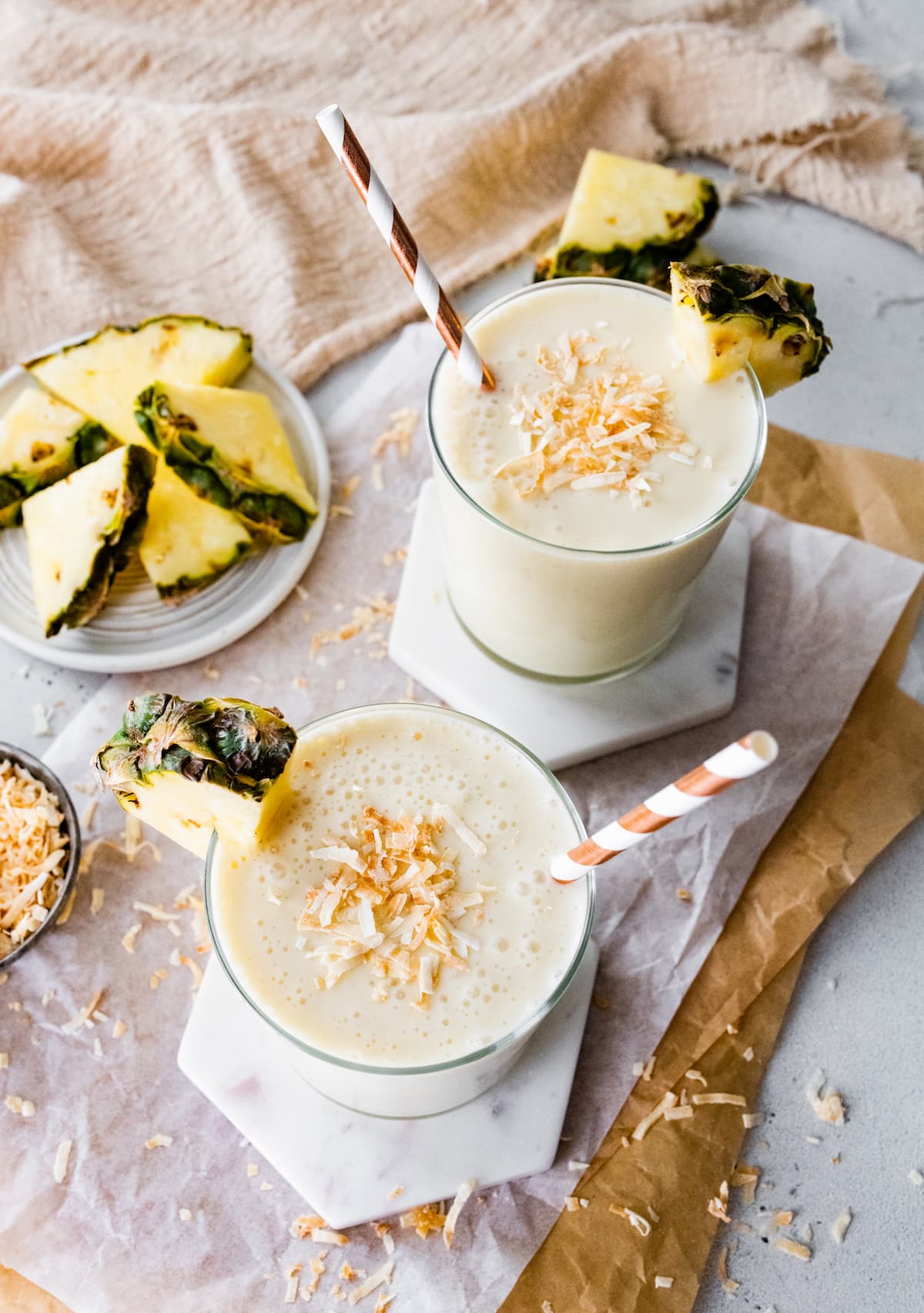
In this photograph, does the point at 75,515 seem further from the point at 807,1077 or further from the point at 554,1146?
the point at 807,1077

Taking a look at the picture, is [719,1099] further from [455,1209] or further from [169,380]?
[169,380]

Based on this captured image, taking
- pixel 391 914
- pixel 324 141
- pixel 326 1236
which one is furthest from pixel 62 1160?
pixel 324 141

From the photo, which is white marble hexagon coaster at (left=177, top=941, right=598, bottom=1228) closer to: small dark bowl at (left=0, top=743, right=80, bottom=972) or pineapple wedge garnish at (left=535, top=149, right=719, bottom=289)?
small dark bowl at (left=0, top=743, right=80, bottom=972)

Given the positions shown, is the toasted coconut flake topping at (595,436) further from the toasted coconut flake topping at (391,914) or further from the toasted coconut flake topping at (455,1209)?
the toasted coconut flake topping at (455,1209)

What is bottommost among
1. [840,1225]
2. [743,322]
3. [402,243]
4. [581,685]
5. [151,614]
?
[840,1225]

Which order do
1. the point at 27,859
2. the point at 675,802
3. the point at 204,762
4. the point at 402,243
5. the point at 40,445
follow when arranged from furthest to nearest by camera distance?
the point at 40,445
the point at 27,859
the point at 402,243
the point at 204,762
the point at 675,802
